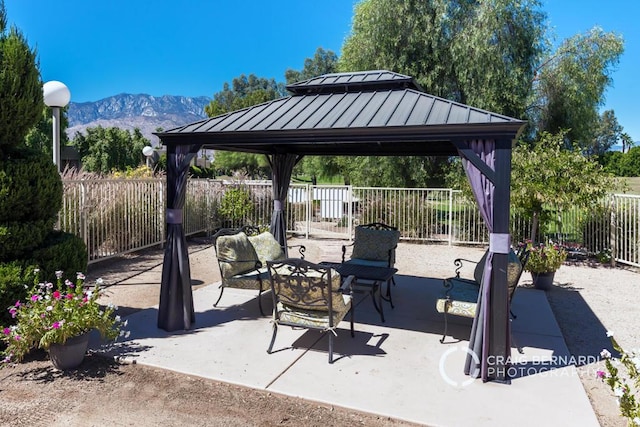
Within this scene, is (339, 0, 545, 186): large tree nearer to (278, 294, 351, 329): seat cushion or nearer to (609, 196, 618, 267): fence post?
(609, 196, 618, 267): fence post

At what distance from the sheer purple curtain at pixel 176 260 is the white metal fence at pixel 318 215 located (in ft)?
12.3

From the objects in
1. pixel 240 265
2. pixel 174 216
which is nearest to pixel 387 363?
pixel 240 265

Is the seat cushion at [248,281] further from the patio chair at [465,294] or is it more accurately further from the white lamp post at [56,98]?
the white lamp post at [56,98]

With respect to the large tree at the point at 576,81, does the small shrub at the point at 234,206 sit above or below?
below

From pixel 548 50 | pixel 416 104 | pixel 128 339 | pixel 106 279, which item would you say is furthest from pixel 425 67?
pixel 128 339

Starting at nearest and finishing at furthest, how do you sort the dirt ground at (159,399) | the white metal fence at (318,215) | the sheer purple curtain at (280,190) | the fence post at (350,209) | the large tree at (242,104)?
1. the dirt ground at (159,399)
2. the sheer purple curtain at (280,190)
3. the white metal fence at (318,215)
4. the fence post at (350,209)
5. the large tree at (242,104)

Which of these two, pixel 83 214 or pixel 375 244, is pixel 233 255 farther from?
pixel 83 214

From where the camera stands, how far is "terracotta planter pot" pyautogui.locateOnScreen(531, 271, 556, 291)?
7.06 meters

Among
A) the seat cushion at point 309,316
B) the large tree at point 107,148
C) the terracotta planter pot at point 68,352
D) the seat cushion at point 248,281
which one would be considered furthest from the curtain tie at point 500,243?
the large tree at point 107,148

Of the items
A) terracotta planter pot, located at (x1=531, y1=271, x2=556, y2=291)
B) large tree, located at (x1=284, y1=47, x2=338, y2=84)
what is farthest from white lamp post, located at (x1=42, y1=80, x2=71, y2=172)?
large tree, located at (x1=284, y1=47, x2=338, y2=84)

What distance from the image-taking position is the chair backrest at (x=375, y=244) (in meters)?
6.71

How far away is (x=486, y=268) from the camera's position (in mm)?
3820

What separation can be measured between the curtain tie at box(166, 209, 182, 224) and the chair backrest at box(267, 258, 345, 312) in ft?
4.71

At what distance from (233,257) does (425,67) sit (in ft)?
Result: 32.5
